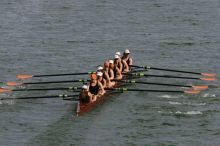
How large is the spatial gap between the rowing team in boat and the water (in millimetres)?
782

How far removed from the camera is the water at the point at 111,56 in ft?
96.9

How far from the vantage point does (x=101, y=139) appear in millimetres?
28844

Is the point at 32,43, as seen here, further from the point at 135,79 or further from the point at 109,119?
the point at 109,119

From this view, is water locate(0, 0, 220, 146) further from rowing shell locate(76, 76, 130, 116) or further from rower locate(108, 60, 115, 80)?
rower locate(108, 60, 115, 80)

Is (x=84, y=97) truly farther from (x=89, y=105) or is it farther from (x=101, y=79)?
(x=101, y=79)

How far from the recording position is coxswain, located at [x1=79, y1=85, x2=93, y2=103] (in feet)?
101

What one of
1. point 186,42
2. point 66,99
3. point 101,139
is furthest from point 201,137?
point 186,42

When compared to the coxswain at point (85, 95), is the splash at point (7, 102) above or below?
below

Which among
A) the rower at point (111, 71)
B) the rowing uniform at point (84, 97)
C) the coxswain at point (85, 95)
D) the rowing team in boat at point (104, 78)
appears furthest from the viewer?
the rower at point (111, 71)

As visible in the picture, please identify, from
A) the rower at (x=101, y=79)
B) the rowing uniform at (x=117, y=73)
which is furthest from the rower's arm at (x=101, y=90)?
the rowing uniform at (x=117, y=73)

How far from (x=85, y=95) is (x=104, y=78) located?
3310mm

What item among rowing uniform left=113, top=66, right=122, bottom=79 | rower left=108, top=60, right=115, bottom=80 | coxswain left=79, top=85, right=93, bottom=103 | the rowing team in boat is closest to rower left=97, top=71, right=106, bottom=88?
the rowing team in boat

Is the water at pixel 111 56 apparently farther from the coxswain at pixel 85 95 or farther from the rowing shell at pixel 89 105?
the coxswain at pixel 85 95

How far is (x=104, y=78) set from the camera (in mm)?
34156
